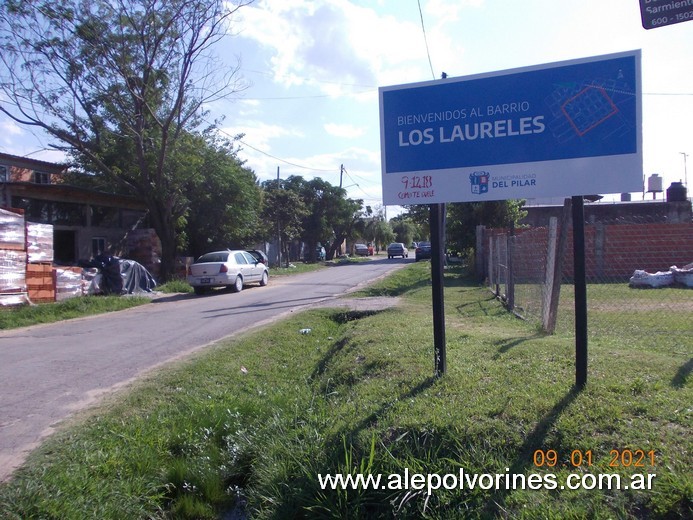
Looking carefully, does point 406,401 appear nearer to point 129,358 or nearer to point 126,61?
point 129,358

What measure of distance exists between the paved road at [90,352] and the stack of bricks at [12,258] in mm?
2322

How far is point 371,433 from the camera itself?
4504mm

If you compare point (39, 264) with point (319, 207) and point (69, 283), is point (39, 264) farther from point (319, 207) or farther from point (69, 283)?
point (319, 207)

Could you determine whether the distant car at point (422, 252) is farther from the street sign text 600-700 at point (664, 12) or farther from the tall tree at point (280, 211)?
the street sign text 600-700 at point (664, 12)

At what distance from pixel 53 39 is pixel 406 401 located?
18.7 m

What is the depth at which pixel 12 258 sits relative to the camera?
1453 cm

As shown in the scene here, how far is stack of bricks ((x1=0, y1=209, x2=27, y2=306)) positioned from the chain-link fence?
11995 millimetres

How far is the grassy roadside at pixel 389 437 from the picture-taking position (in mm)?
3738

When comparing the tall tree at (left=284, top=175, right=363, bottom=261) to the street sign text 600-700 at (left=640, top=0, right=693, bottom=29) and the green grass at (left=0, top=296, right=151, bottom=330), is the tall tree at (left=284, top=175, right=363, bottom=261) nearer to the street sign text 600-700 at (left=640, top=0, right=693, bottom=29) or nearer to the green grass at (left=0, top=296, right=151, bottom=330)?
the green grass at (left=0, top=296, right=151, bottom=330)

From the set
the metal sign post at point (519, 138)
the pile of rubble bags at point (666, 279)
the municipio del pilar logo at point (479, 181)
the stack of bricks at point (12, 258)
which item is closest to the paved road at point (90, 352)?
the stack of bricks at point (12, 258)

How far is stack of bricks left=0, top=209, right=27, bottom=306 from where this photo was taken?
563 inches

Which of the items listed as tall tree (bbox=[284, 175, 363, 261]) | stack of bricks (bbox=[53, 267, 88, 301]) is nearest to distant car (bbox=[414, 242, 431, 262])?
tall tree (bbox=[284, 175, 363, 261])

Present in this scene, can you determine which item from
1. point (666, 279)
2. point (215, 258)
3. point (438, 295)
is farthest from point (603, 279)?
point (438, 295)

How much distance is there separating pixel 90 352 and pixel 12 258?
7234 millimetres
